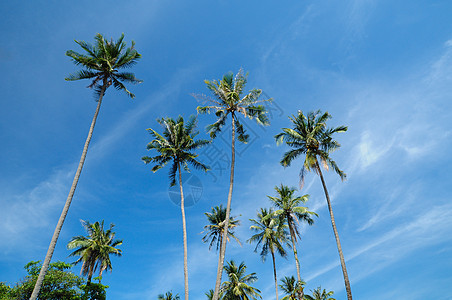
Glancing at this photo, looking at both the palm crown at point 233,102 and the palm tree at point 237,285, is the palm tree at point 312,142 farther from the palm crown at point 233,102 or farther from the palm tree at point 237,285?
the palm tree at point 237,285

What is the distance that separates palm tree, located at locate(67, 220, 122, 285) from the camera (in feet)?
105

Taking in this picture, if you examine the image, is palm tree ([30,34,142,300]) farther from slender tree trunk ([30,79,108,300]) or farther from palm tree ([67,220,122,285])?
palm tree ([67,220,122,285])

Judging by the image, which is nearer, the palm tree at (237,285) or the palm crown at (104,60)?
the palm crown at (104,60)

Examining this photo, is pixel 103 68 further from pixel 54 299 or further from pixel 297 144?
pixel 54 299

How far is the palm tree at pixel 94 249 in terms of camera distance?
31.9 meters

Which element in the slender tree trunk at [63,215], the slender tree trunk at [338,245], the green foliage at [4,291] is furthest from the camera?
the green foliage at [4,291]

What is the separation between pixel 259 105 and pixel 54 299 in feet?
88.0

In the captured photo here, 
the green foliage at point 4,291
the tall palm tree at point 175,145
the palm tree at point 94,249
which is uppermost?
the tall palm tree at point 175,145

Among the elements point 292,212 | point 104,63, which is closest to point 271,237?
point 292,212

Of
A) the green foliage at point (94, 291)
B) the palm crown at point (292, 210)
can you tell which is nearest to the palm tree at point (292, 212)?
the palm crown at point (292, 210)

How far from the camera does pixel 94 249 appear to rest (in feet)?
107

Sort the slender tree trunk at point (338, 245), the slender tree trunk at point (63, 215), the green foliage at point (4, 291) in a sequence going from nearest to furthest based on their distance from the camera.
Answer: the slender tree trunk at point (63, 215) → the slender tree trunk at point (338, 245) → the green foliage at point (4, 291)

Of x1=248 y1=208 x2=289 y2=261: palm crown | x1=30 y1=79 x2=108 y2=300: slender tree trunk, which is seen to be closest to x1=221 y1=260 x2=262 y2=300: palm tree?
x1=248 y1=208 x2=289 y2=261: palm crown

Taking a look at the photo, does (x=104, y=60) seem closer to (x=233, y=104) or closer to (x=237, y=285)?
(x=233, y=104)
